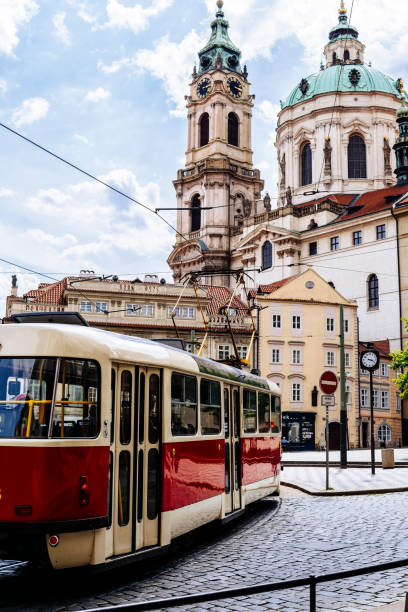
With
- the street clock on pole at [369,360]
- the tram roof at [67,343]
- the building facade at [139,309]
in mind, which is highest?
the building facade at [139,309]

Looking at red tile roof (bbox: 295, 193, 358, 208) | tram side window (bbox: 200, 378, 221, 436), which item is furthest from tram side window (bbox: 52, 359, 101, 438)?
red tile roof (bbox: 295, 193, 358, 208)

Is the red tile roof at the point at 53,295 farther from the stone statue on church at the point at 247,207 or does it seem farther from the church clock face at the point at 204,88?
the church clock face at the point at 204,88

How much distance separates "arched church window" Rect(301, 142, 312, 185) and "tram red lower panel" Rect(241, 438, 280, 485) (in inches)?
2507

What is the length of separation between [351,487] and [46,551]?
1245 cm

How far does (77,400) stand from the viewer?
6.89m

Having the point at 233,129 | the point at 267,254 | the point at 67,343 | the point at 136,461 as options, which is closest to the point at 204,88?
the point at 233,129

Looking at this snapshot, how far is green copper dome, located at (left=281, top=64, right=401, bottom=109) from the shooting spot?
7694cm

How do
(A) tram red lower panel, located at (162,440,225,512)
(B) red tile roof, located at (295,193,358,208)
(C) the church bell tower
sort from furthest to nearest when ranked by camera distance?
(C) the church bell tower, (B) red tile roof, located at (295,193,358,208), (A) tram red lower panel, located at (162,440,225,512)

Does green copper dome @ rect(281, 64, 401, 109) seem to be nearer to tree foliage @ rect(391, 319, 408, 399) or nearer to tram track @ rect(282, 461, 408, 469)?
tree foliage @ rect(391, 319, 408, 399)

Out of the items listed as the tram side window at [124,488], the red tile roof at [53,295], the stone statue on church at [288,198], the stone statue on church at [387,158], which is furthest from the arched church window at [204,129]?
the tram side window at [124,488]

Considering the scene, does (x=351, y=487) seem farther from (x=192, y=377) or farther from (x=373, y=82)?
(x=373, y=82)

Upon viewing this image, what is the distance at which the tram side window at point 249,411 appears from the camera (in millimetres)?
12270

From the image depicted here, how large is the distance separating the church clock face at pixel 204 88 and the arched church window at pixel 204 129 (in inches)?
96.5

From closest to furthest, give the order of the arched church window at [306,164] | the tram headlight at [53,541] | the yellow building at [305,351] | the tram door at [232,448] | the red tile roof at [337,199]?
the tram headlight at [53,541], the tram door at [232,448], the yellow building at [305,351], the red tile roof at [337,199], the arched church window at [306,164]
